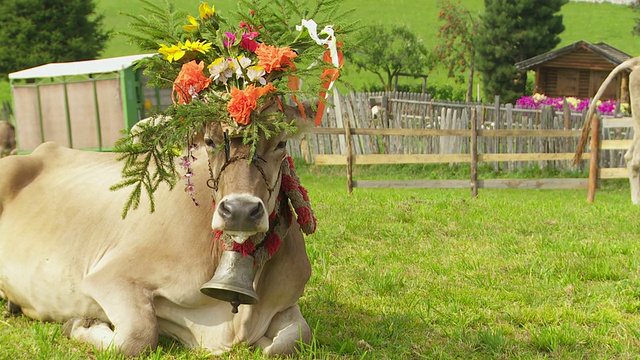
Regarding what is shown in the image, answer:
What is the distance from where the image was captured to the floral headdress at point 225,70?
347 centimetres

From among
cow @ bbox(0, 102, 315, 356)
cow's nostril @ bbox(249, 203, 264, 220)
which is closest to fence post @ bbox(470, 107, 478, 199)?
cow @ bbox(0, 102, 315, 356)

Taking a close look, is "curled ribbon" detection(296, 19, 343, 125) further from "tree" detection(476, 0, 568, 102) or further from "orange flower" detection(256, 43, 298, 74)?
"tree" detection(476, 0, 568, 102)

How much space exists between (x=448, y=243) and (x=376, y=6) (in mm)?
61218

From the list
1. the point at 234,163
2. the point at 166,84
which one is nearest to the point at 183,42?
the point at 166,84

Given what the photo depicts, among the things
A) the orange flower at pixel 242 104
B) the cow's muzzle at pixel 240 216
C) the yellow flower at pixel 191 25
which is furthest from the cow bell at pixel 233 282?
the yellow flower at pixel 191 25

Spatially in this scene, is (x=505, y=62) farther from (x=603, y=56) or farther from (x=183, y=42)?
(x=183, y=42)

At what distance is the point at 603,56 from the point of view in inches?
1264

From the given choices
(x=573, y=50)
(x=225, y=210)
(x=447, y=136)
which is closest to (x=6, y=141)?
(x=447, y=136)

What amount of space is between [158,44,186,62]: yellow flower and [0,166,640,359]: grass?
144 centimetres

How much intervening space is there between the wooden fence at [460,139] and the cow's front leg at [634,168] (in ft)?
2.32

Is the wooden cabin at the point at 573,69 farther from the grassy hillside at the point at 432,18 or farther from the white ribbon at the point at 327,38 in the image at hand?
the white ribbon at the point at 327,38

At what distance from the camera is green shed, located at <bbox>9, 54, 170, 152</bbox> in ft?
66.9

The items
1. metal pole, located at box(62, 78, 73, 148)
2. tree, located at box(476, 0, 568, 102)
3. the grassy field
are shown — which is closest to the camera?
metal pole, located at box(62, 78, 73, 148)

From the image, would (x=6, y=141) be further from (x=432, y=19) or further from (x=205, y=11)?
(x=432, y=19)
